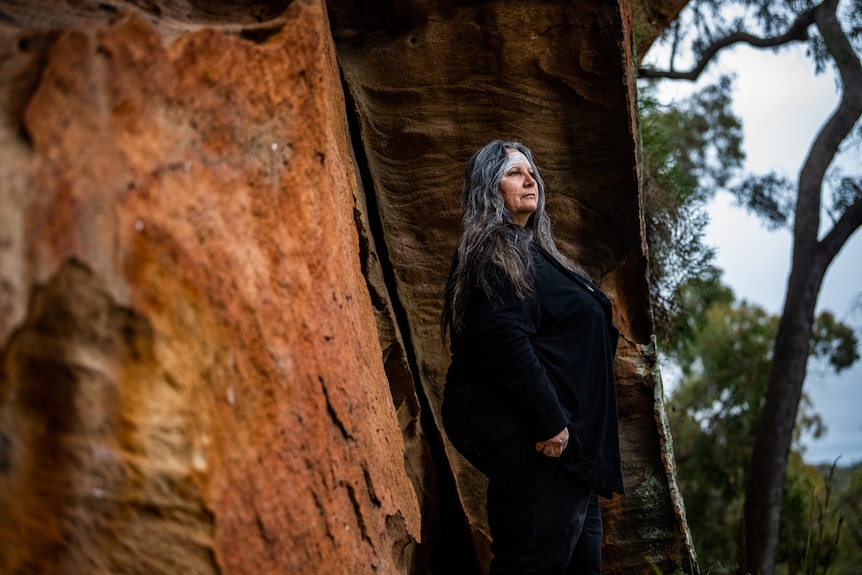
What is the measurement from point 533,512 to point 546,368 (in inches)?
22.4

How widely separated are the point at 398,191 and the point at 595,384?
6.00ft

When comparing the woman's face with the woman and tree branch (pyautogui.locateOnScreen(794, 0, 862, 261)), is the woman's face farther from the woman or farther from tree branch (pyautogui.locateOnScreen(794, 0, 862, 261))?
tree branch (pyautogui.locateOnScreen(794, 0, 862, 261))

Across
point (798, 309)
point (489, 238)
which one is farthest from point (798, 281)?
point (489, 238)

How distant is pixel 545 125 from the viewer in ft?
16.7

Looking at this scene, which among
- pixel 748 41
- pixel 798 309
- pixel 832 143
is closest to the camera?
pixel 798 309

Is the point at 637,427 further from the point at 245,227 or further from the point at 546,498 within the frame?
the point at 245,227

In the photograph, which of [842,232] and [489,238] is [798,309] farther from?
[489,238]

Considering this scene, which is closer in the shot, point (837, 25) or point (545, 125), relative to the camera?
point (545, 125)

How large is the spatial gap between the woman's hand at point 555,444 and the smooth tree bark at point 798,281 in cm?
591

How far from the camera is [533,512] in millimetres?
3584

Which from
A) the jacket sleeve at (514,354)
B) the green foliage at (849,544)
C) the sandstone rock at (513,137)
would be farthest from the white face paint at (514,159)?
the green foliage at (849,544)

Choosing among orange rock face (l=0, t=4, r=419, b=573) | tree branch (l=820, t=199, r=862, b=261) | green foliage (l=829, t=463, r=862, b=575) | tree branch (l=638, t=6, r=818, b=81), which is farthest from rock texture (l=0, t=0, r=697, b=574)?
green foliage (l=829, t=463, r=862, b=575)

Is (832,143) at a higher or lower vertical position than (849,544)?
higher

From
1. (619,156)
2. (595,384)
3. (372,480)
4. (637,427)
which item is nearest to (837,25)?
(619,156)
